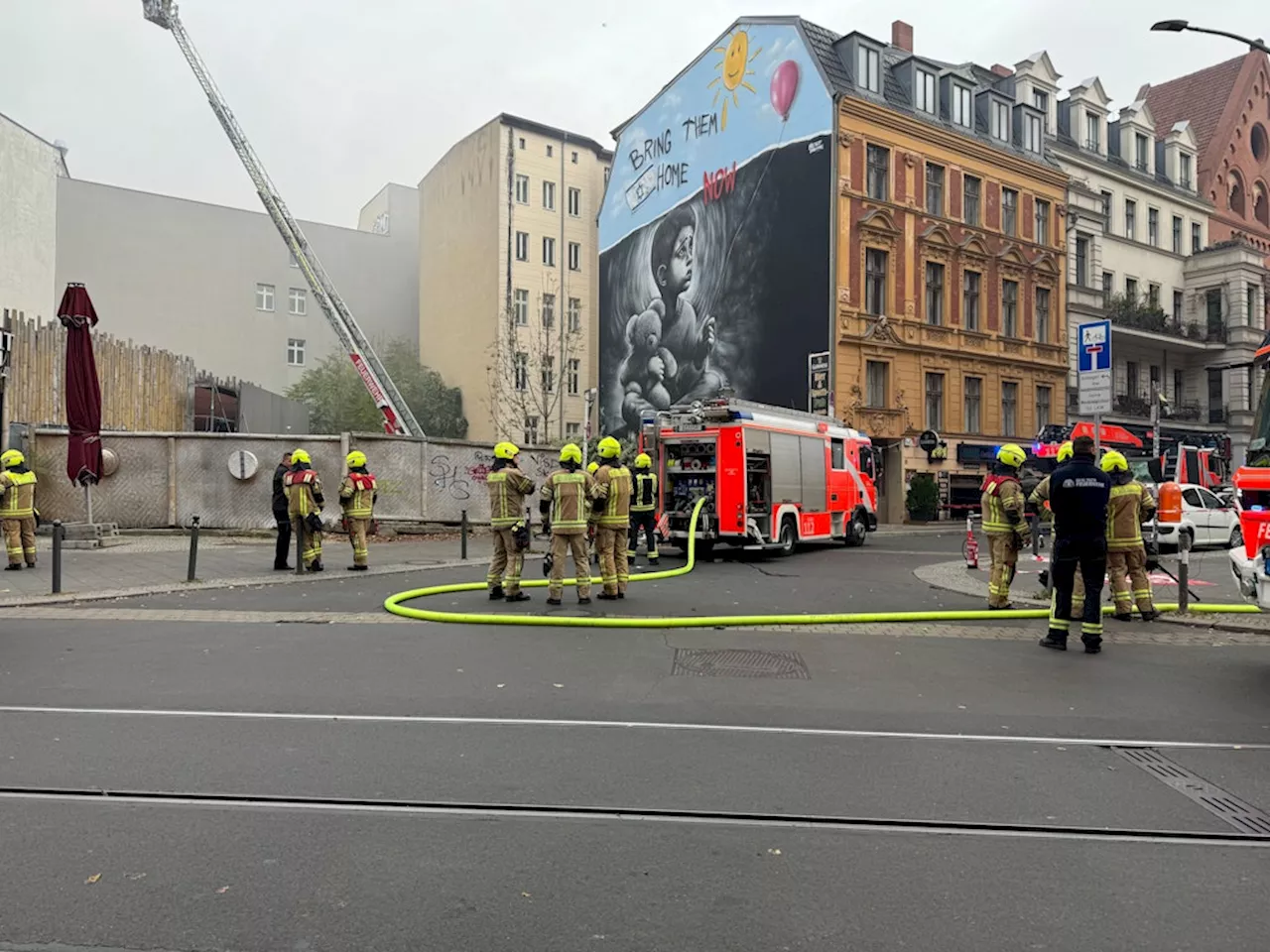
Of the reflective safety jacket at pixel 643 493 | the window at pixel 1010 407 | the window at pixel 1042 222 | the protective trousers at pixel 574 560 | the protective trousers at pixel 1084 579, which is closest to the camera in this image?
the protective trousers at pixel 1084 579

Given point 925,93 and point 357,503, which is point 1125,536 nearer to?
point 357,503

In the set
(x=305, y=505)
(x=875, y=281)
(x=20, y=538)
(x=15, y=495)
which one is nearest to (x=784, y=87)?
(x=875, y=281)

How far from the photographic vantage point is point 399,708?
6.08 meters

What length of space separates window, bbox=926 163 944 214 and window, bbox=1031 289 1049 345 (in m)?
6.58

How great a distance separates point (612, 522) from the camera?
11.5 meters

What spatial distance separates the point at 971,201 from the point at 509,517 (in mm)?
30407

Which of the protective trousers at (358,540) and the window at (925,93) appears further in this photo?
the window at (925,93)

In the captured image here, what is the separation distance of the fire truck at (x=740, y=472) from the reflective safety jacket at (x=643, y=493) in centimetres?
130

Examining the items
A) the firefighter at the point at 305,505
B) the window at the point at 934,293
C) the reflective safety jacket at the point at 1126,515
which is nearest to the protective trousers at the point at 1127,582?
the reflective safety jacket at the point at 1126,515

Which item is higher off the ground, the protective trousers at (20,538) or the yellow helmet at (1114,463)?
the yellow helmet at (1114,463)

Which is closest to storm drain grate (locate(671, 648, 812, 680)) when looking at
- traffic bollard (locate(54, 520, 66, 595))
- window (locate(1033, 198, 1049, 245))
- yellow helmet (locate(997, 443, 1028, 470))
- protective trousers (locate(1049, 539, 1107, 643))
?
protective trousers (locate(1049, 539, 1107, 643))

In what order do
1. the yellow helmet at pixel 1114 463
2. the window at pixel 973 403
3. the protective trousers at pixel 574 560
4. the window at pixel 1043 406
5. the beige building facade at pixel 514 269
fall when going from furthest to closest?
the beige building facade at pixel 514 269, the window at pixel 1043 406, the window at pixel 973 403, the protective trousers at pixel 574 560, the yellow helmet at pixel 1114 463

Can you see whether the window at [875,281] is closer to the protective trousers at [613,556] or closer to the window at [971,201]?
the window at [971,201]

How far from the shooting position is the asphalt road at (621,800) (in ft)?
10.5
